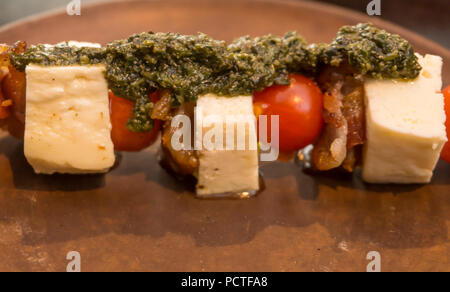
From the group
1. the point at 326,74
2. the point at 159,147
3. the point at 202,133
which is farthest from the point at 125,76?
the point at 326,74

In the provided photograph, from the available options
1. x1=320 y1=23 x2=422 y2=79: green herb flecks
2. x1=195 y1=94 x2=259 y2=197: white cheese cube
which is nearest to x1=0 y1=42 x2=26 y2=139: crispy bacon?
x1=195 y1=94 x2=259 y2=197: white cheese cube

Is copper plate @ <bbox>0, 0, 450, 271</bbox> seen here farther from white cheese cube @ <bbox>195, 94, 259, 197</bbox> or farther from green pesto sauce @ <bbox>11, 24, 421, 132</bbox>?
green pesto sauce @ <bbox>11, 24, 421, 132</bbox>

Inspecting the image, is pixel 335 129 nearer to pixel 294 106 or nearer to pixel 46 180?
pixel 294 106

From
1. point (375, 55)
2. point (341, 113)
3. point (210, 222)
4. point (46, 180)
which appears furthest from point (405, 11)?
point (46, 180)

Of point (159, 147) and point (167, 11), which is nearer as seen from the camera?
point (159, 147)

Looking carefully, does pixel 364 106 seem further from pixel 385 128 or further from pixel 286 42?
pixel 286 42

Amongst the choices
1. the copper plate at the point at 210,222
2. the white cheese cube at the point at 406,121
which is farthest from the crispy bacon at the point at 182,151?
the white cheese cube at the point at 406,121
